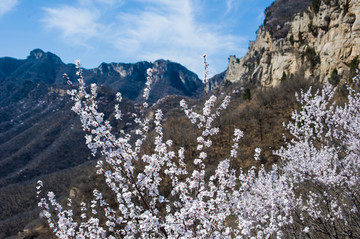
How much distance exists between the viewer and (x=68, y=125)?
613ft

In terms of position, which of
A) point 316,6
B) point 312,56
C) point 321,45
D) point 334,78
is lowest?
point 334,78

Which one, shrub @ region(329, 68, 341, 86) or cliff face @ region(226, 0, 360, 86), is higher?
cliff face @ region(226, 0, 360, 86)

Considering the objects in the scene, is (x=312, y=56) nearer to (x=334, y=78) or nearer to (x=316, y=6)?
(x=334, y=78)

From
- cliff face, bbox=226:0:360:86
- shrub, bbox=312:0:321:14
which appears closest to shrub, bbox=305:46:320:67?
cliff face, bbox=226:0:360:86

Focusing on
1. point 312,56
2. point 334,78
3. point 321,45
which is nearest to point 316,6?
point 321,45

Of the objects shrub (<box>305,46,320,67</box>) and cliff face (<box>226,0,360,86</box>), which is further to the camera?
shrub (<box>305,46,320,67</box>)

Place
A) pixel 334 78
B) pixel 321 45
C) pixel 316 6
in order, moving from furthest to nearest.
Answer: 1. pixel 316 6
2. pixel 321 45
3. pixel 334 78

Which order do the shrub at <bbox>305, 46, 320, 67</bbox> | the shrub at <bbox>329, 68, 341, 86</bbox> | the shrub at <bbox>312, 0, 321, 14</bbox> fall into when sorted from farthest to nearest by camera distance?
the shrub at <bbox>312, 0, 321, 14</bbox>, the shrub at <bbox>305, 46, 320, 67</bbox>, the shrub at <bbox>329, 68, 341, 86</bbox>

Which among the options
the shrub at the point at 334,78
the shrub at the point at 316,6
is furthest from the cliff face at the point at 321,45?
the shrub at the point at 334,78

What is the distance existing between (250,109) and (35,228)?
49.3 m

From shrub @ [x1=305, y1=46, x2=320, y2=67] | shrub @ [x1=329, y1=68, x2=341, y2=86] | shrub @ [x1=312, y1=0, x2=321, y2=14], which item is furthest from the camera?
shrub @ [x1=312, y1=0, x2=321, y2=14]

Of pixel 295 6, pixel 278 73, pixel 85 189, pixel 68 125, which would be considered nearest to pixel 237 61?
pixel 295 6

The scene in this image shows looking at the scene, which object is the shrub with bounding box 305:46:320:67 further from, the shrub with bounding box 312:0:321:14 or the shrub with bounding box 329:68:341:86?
the shrub with bounding box 312:0:321:14

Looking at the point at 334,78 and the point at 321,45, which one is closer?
the point at 334,78
